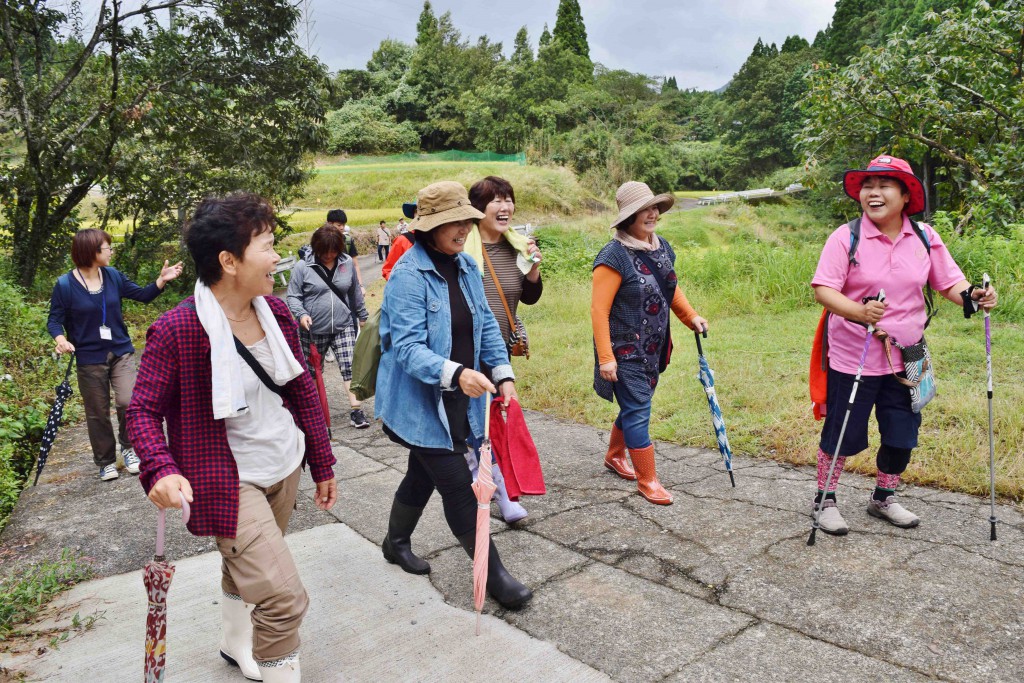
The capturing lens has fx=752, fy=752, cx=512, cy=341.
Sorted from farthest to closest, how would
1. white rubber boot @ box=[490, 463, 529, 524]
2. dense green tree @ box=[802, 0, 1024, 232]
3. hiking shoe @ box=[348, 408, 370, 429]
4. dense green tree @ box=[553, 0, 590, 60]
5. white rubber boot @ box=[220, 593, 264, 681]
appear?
1. dense green tree @ box=[553, 0, 590, 60]
2. dense green tree @ box=[802, 0, 1024, 232]
3. hiking shoe @ box=[348, 408, 370, 429]
4. white rubber boot @ box=[490, 463, 529, 524]
5. white rubber boot @ box=[220, 593, 264, 681]

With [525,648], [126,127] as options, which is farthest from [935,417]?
[126,127]

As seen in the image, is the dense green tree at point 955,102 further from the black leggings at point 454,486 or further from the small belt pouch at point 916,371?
the black leggings at point 454,486

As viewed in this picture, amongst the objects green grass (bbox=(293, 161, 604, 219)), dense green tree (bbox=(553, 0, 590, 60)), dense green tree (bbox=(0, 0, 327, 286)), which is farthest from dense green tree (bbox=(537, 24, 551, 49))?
dense green tree (bbox=(0, 0, 327, 286))

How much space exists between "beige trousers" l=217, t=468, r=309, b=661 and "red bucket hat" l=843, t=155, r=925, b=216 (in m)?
2.99

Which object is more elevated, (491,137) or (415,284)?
(491,137)

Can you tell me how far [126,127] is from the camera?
12.8 meters

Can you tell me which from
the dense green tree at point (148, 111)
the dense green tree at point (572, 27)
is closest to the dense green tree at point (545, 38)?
the dense green tree at point (572, 27)

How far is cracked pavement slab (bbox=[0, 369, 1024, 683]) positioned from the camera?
2.78m

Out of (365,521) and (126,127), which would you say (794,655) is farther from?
(126,127)

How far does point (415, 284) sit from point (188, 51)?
41.9 feet

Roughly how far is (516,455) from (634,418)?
3.40 feet

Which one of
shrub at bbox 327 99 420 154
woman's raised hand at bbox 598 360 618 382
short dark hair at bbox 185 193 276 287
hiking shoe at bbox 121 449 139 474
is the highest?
shrub at bbox 327 99 420 154

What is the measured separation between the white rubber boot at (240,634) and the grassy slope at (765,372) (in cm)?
369

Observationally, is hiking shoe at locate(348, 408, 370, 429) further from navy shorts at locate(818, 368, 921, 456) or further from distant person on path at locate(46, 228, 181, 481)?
navy shorts at locate(818, 368, 921, 456)
